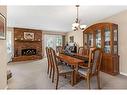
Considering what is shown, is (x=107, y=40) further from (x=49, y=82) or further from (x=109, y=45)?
(x=49, y=82)

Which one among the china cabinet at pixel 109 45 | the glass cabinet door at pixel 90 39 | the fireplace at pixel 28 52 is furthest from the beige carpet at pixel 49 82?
the fireplace at pixel 28 52

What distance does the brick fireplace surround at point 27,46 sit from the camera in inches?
277

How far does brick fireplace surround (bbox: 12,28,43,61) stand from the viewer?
7.05 meters

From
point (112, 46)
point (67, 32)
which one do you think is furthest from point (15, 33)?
point (112, 46)

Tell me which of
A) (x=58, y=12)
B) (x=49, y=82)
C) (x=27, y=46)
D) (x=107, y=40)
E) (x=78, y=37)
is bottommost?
(x=49, y=82)

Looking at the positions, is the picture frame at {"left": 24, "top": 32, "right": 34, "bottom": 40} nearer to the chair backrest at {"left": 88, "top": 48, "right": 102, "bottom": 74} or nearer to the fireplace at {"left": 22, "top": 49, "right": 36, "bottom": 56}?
the fireplace at {"left": 22, "top": 49, "right": 36, "bottom": 56}

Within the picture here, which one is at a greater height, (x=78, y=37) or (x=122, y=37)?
(x=78, y=37)

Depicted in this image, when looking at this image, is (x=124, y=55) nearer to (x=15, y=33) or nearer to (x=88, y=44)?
(x=88, y=44)

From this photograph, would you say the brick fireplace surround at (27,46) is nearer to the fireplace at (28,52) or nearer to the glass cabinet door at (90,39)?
Result: the fireplace at (28,52)

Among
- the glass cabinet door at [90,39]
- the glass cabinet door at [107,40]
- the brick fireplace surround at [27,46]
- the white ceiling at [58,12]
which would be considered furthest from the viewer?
the brick fireplace surround at [27,46]

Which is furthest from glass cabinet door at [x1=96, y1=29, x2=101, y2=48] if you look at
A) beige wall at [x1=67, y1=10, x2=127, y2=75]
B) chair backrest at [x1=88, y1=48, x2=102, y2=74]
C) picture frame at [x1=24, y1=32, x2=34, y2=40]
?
picture frame at [x1=24, y1=32, x2=34, y2=40]

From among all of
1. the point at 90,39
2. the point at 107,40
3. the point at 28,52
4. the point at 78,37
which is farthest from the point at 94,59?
the point at 28,52

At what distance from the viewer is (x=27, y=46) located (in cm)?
754
